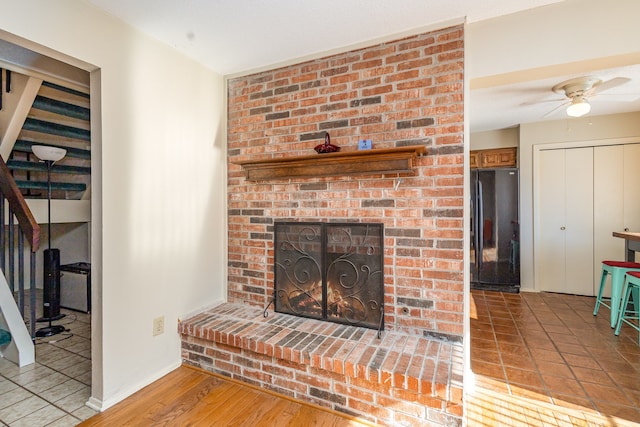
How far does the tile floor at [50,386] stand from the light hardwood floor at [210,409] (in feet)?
0.69

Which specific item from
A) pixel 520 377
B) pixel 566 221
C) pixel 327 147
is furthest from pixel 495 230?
pixel 327 147

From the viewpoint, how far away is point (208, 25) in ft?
6.34

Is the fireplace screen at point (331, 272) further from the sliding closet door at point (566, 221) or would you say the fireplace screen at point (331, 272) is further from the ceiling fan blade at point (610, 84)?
the sliding closet door at point (566, 221)

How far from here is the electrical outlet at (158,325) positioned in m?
2.09

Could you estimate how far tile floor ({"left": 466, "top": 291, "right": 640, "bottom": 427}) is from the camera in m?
1.75

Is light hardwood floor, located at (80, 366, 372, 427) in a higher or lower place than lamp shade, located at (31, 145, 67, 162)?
lower

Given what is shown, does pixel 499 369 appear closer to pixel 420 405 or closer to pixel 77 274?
pixel 420 405

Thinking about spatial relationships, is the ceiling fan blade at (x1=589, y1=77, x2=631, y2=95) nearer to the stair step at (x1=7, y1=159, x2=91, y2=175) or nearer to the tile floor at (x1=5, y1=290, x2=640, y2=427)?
the tile floor at (x1=5, y1=290, x2=640, y2=427)

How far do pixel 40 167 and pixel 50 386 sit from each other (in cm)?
206

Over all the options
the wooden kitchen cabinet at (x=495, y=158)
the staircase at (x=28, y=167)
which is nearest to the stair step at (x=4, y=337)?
the staircase at (x=28, y=167)

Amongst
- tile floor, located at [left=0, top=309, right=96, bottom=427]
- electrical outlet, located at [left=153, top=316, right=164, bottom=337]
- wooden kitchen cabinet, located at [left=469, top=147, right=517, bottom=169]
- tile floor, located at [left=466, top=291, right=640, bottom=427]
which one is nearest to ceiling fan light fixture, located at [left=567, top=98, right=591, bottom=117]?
wooden kitchen cabinet, located at [left=469, top=147, right=517, bottom=169]

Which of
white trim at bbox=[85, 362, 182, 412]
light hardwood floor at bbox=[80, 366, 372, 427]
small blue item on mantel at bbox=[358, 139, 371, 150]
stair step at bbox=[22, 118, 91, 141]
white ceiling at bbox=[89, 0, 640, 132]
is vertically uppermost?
white ceiling at bbox=[89, 0, 640, 132]

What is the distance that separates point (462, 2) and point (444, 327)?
194cm

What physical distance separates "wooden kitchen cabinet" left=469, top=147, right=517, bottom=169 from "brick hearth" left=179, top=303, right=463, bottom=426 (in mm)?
3546
